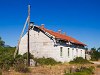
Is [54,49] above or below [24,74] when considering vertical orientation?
above

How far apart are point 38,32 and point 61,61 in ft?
17.8

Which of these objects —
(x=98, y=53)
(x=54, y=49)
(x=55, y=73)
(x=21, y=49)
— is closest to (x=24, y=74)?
(x=55, y=73)

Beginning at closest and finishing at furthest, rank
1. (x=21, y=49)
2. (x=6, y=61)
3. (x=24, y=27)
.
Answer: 1. (x=6, y=61)
2. (x=24, y=27)
3. (x=21, y=49)

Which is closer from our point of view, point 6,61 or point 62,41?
point 6,61

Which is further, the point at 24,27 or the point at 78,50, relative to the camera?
the point at 78,50

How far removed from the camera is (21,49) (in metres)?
40.4

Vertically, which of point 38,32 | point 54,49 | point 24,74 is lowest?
point 24,74

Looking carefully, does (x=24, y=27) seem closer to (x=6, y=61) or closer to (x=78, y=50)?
(x=6, y=61)

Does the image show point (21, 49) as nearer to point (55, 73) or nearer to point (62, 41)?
point (62, 41)

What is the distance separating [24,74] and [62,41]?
20.0 meters

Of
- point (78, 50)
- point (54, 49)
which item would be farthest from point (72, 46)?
point (54, 49)

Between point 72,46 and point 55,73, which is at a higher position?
point 72,46

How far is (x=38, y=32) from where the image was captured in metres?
38.9

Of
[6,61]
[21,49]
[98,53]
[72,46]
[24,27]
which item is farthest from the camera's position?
[98,53]
